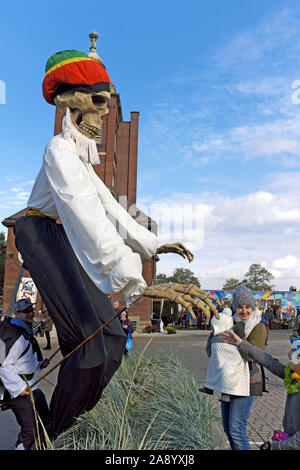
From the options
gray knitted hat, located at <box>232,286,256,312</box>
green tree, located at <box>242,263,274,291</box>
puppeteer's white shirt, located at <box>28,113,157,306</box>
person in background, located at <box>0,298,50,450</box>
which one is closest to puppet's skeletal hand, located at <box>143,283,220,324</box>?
puppeteer's white shirt, located at <box>28,113,157,306</box>

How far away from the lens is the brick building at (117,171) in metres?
19.2

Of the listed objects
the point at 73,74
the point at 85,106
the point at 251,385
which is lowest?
the point at 251,385

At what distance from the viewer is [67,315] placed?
7.30 feet

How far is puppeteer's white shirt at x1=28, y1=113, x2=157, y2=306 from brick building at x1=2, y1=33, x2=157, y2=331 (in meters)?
12.7

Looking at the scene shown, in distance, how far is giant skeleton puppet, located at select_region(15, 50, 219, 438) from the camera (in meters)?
1.99

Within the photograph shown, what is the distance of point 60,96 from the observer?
8.50 feet

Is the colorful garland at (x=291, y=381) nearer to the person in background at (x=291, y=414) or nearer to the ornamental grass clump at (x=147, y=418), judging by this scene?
the person in background at (x=291, y=414)

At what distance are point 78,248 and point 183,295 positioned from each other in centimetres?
62

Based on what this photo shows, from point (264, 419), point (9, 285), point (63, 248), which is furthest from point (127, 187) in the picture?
point (63, 248)

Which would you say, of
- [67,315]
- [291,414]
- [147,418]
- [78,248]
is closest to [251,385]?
[147,418]

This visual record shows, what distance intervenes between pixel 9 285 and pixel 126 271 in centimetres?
1847

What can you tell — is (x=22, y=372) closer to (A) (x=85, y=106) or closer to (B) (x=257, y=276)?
(A) (x=85, y=106)

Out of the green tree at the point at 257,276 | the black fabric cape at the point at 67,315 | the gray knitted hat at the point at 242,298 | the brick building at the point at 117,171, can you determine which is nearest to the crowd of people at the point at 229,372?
the gray knitted hat at the point at 242,298
